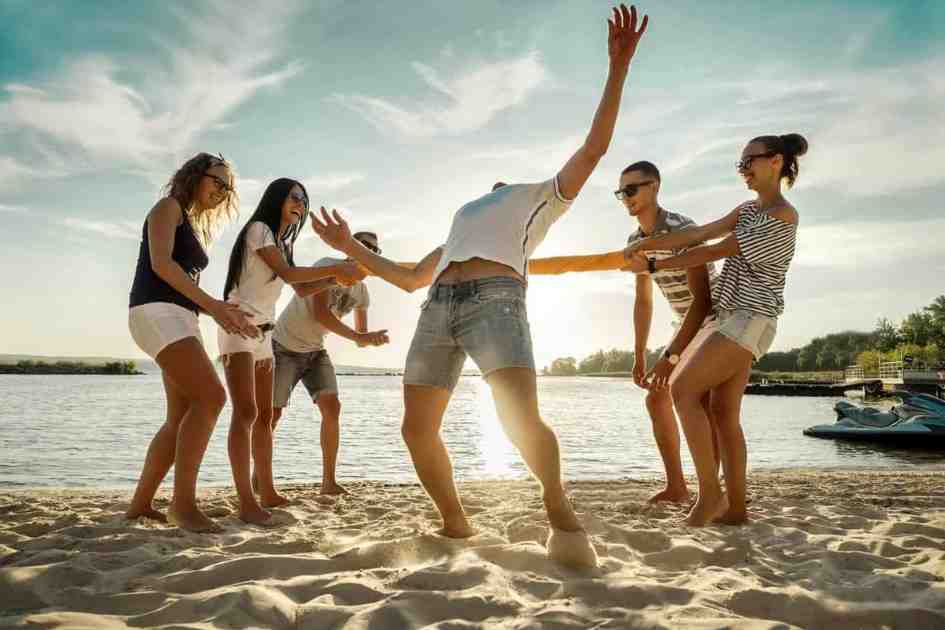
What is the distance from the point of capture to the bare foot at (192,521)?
3697mm

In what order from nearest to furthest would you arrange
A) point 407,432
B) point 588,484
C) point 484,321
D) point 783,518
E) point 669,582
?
point 669,582 → point 484,321 → point 407,432 → point 783,518 → point 588,484

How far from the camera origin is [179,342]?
382 cm

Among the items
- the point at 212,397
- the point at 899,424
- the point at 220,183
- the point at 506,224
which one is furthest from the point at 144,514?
the point at 899,424

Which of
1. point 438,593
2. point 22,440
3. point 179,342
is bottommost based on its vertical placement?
point 22,440

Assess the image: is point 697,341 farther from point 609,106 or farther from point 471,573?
point 471,573

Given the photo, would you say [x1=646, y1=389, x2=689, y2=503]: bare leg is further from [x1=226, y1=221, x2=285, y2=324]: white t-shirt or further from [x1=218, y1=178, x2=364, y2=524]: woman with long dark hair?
[x1=226, y1=221, x2=285, y2=324]: white t-shirt

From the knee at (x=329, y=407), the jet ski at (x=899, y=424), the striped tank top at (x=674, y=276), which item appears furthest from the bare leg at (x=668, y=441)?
the jet ski at (x=899, y=424)

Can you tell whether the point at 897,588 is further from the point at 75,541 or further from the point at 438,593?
the point at 75,541

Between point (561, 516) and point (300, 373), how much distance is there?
3.40 m

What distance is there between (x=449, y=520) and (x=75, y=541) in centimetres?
190

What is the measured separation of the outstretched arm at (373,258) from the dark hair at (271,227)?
103cm

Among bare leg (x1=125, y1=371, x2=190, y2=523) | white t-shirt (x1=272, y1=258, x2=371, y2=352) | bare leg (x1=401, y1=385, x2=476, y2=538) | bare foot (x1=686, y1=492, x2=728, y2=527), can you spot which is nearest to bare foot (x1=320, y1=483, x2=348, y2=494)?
white t-shirt (x1=272, y1=258, x2=371, y2=352)

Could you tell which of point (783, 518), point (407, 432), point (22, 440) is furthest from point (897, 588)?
point (22, 440)

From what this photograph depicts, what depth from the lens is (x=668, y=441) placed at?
498 cm
